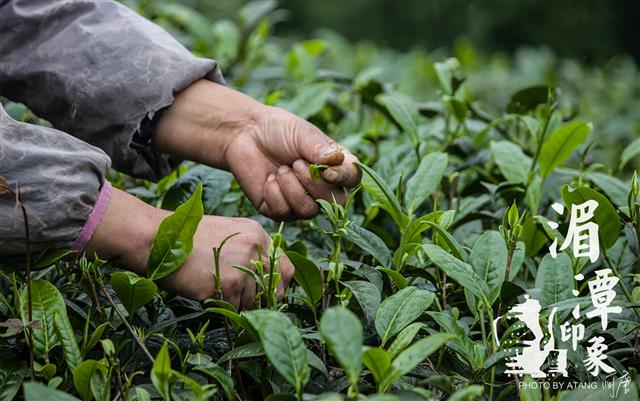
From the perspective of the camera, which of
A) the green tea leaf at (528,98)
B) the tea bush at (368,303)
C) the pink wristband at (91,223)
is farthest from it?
the green tea leaf at (528,98)

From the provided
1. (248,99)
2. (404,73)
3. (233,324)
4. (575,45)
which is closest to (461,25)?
(575,45)

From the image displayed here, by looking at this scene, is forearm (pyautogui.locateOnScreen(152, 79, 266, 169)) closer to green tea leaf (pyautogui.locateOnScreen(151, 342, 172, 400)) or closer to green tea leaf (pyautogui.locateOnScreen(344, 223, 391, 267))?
green tea leaf (pyautogui.locateOnScreen(344, 223, 391, 267))

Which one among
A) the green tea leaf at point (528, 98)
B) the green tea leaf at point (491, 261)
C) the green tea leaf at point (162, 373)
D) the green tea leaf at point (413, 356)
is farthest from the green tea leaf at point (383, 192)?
the green tea leaf at point (528, 98)

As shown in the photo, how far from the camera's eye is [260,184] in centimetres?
162

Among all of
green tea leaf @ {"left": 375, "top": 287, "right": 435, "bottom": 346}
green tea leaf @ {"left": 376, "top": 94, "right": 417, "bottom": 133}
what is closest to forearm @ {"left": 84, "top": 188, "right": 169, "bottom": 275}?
green tea leaf @ {"left": 375, "top": 287, "right": 435, "bottom": 346}

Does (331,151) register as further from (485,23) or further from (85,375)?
(485,23)

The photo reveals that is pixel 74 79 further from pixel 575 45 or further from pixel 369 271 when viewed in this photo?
pixel 575 45

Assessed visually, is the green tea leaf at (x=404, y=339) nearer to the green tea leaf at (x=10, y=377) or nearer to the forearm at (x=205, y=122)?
the green tea leaf at (x=10, y=377)

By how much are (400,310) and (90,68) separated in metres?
0.86

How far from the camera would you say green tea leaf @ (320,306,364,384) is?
946 mm

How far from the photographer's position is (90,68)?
1.71m

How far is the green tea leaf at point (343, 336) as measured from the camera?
0.95 m

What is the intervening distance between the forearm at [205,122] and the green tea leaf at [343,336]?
0.80 metres

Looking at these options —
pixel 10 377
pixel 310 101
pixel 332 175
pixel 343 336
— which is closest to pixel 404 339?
pixel 343 336
